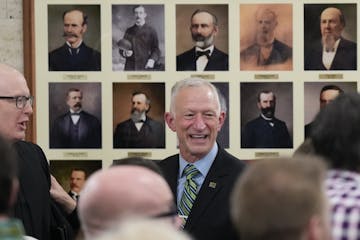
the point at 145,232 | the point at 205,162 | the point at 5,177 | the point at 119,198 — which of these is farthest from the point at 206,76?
the point at 145,232

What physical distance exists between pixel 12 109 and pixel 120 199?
6.78 ft

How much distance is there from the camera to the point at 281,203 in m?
1.97

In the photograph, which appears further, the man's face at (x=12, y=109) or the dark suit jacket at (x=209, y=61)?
the dark suit jacket at (x=209, y=61)

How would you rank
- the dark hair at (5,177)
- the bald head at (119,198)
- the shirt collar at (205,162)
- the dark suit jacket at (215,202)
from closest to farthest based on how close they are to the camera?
the dark hair at (5,177) → the bald head at (119,198) → the dark suit jacket at (215,202) → the shirt collar at (205,162)

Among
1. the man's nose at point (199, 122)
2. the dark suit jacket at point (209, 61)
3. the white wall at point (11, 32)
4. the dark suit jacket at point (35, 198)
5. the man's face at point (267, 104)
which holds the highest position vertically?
the white wall at point (11, 32)

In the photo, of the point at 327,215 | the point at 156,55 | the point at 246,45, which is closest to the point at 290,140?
the point at 246,45

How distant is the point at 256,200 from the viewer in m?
1.99

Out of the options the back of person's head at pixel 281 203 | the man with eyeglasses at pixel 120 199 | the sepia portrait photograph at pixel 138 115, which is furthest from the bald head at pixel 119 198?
the sepia portrait photograph at pixel 138 115

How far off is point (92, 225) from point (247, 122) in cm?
254

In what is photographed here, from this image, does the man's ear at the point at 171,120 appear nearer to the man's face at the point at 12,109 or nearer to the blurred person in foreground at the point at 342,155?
the man's face at the point at 12,109

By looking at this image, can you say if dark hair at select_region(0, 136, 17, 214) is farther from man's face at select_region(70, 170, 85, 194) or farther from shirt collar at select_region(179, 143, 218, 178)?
man's face at select_region(70, 170, 85, 194)

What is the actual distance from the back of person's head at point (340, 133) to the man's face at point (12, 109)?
67.6 inches

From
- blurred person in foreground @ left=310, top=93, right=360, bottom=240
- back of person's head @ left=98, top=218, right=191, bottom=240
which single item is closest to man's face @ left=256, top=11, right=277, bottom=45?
blurred person in foreground @ left=310, top=93, right=360, bottom=240

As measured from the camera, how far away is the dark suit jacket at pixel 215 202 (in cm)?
359
